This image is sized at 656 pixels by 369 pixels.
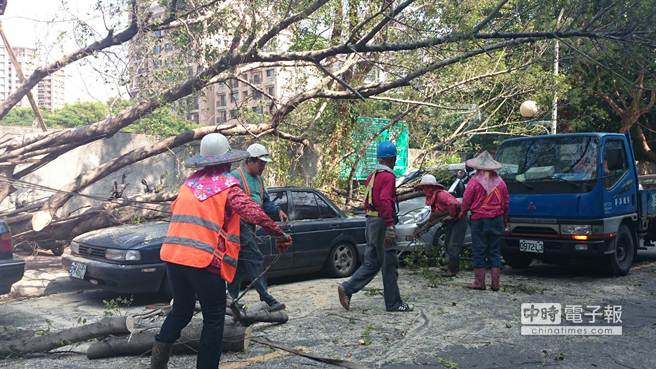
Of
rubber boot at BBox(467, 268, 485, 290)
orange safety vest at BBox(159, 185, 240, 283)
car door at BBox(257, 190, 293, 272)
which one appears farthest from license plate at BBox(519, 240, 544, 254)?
orange safety vest at BBox(159, 185, 240, 283)

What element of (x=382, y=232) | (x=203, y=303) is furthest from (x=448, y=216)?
(x=203, y=303)

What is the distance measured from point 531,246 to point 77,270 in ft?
20.2

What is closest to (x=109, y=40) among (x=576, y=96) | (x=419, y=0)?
(x=419, y=0)

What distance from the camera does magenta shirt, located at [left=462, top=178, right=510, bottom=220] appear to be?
7789 mm

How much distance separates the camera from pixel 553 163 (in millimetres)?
8938

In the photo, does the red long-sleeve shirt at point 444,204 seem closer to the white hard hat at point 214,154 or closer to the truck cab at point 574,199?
the truck cab at point 574,199

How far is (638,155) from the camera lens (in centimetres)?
2414

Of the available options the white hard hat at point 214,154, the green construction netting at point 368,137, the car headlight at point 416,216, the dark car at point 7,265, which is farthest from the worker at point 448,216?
the dark car at point 7,265

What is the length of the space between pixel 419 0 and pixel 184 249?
25.4 ft

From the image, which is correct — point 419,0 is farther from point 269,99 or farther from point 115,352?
point 115,352

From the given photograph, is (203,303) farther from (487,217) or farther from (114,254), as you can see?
(487,217)

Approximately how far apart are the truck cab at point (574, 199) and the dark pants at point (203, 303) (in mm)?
5987

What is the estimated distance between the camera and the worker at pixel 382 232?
21.0 feet

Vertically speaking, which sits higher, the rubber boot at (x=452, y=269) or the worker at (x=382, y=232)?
the worker at (x=382, y=232)
